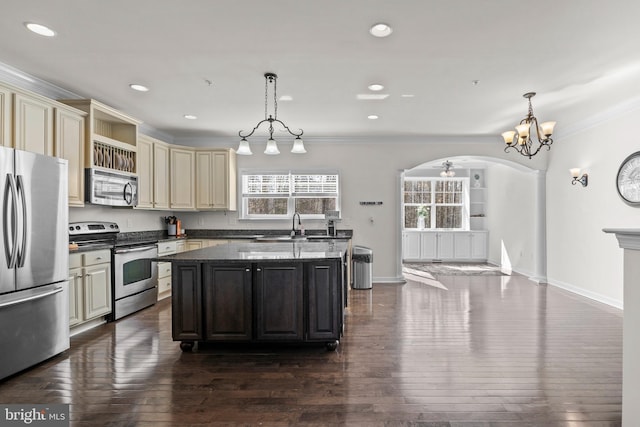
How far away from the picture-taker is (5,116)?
306cm

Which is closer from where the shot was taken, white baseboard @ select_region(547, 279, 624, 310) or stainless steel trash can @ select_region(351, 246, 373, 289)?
white baseboard @ select_region(547, 279, 624, 310)

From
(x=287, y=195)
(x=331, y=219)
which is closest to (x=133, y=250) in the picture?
Result: (x=287, y=195)

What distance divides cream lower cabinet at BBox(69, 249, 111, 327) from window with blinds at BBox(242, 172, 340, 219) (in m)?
2.88

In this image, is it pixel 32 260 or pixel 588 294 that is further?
pixel 588 294

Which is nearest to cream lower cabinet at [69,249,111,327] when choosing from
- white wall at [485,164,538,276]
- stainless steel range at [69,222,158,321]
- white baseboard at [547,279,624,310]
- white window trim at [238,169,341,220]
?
stainless steel range at [69,222,158,321]

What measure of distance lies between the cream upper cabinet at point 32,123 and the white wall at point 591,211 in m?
6.63

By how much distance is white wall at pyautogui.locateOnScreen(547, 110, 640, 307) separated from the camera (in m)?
4.61

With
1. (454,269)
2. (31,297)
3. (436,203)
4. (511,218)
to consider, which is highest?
(436,203)

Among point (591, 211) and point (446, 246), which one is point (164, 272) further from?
point (446, 246)

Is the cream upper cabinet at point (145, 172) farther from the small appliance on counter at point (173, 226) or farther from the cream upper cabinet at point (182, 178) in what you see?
the small appliance on counter at point (173, 226)

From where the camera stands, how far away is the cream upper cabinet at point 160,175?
5436 millimetres

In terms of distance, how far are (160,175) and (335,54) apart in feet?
12.0

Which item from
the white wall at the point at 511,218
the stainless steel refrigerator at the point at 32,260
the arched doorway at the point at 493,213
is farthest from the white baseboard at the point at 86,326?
the white wall at the point at 511,218

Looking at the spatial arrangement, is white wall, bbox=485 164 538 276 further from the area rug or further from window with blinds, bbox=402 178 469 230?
window with blinds, bbox=402 178 469 230
